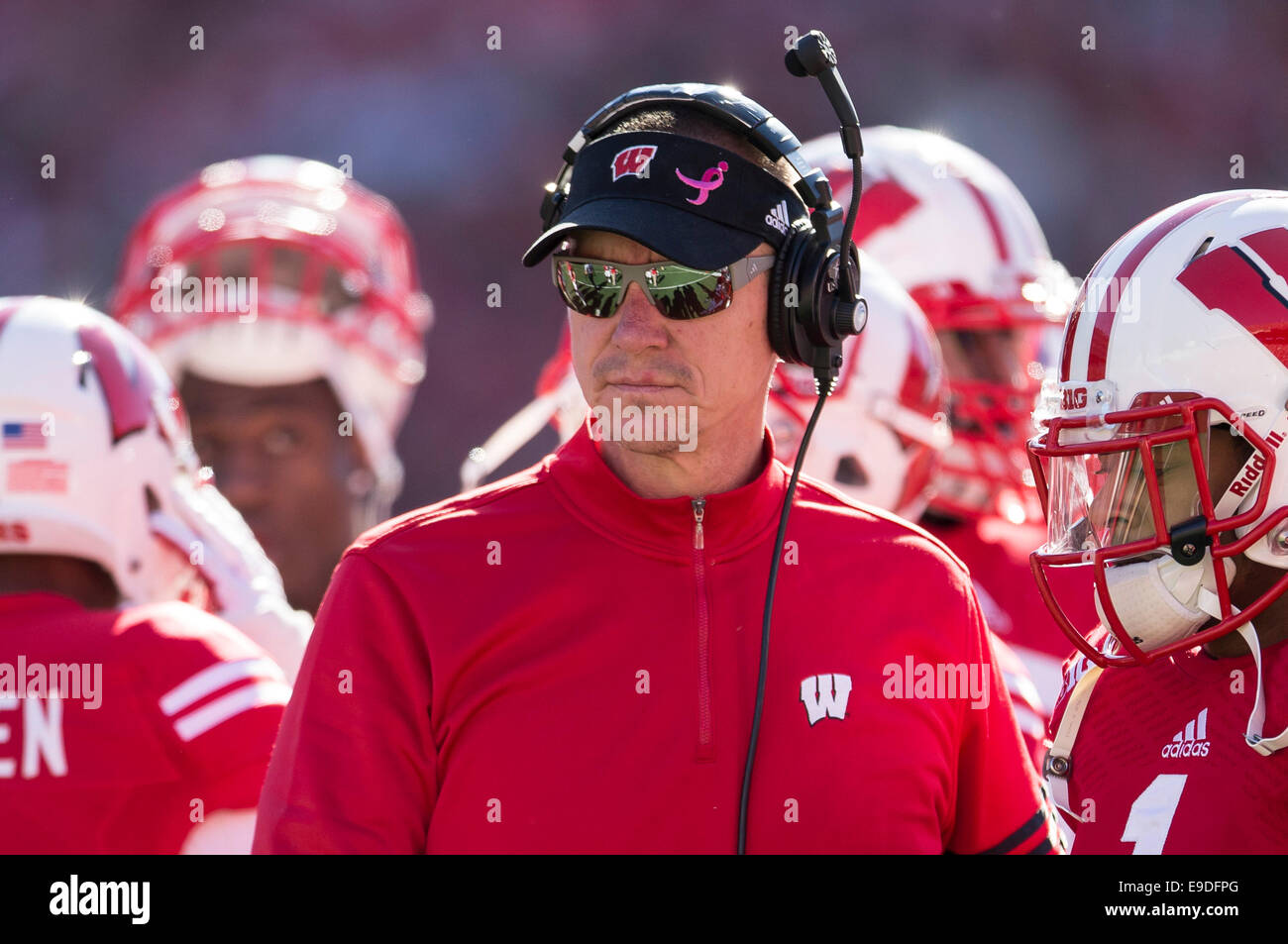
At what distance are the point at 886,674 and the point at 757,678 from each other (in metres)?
0.18

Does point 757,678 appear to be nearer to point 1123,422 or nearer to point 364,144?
point 1123,422

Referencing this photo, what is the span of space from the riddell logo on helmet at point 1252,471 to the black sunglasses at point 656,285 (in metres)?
0.76

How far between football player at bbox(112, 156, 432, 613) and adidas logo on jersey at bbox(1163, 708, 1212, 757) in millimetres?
3031

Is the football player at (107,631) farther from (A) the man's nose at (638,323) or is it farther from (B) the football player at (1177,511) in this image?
(B) the football player at (1177,511)

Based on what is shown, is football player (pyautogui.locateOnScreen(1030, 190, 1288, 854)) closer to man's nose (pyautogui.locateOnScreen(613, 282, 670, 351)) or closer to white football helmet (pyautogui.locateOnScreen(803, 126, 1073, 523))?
man's nose (pyautogui.locateOnScreen(613, 282, 670, 351))

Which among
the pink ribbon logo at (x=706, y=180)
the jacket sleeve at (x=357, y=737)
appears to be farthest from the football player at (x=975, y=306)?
the jacket sleeve at (x=357, y=737)

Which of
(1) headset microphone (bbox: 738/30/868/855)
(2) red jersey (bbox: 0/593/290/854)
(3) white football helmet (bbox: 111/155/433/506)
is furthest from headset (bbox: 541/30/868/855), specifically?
(3) white football helmet (bbox: 111/155/433/506)

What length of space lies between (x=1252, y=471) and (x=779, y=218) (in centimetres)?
75

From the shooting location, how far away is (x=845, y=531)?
81.8 inches

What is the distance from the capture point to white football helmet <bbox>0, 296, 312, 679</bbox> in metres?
2.84

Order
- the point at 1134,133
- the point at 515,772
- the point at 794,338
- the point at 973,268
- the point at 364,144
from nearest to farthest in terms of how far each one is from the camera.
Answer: the point at 515,772, the point at 794,338, the point at 973,268, the point at 364,144, the point at 1134,133

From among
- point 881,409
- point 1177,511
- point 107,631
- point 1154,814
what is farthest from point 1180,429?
point 107,631

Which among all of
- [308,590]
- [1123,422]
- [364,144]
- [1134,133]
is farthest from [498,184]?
[1123,422]

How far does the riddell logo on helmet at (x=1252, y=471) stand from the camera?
219 centimetres
